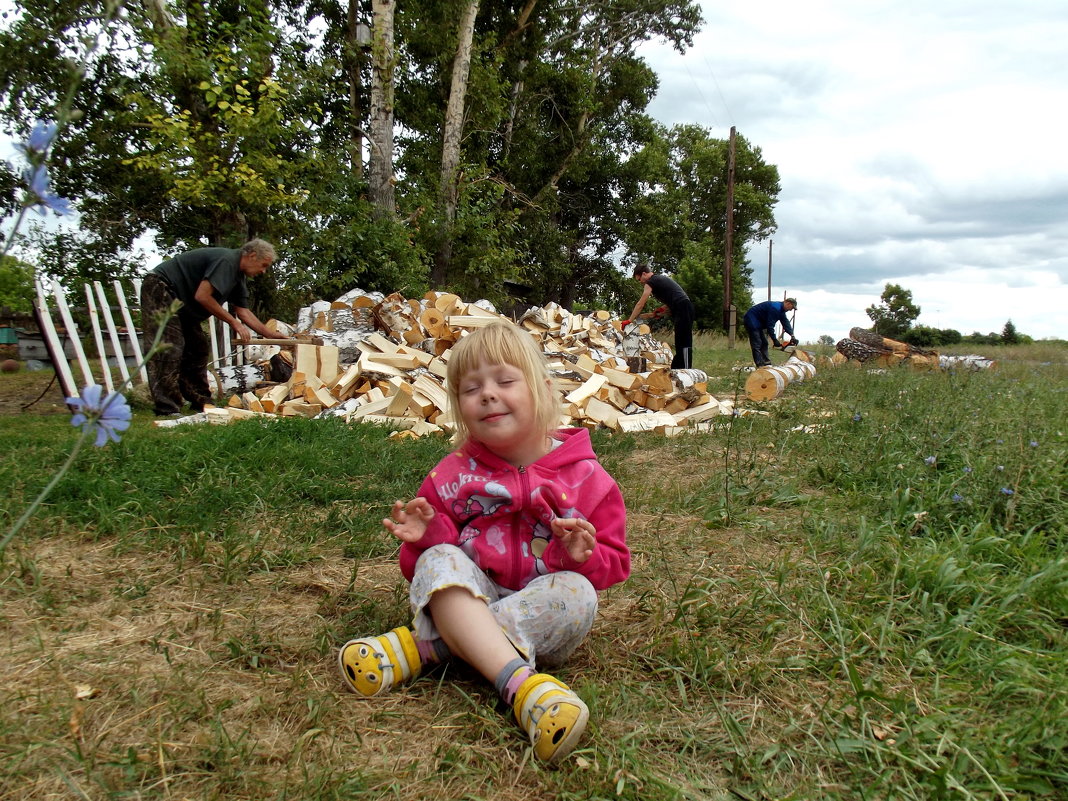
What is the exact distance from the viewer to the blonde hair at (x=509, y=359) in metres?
1.99

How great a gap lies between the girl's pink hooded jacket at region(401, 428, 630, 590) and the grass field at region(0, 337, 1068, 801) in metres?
0.33

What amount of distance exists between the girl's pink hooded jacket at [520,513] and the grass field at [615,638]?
333mm

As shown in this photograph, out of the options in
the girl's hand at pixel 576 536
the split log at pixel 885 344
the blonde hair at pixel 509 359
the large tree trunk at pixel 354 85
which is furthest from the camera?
the split log at pixel 885 344

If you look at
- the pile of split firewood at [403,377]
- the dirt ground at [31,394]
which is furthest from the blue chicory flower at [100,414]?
the dirt ground at [31,394]

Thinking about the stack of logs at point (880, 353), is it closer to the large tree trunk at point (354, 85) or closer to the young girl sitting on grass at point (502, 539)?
the large tree trunk at point (354, 85)

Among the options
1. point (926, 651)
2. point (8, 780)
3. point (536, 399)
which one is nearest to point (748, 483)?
point (926, 651)

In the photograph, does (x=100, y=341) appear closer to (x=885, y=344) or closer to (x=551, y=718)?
(x=551, y=718)

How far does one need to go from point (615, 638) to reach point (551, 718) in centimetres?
68

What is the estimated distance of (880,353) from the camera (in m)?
13.2

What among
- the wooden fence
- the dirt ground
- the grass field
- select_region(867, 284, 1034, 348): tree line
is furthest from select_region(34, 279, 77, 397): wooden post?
select_region(867, 284, 1034, 348): tree line

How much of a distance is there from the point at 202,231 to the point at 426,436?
7.23m

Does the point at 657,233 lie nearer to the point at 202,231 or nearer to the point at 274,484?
the point at 202,231

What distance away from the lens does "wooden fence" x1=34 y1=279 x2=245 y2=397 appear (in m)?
6.19

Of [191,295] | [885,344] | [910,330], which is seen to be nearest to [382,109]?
[191,295]
